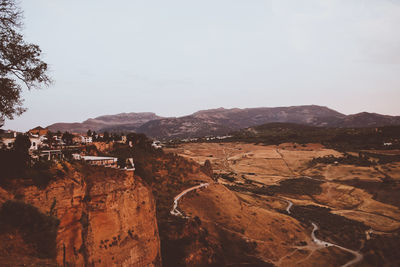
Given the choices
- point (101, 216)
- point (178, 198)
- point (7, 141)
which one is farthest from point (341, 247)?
point (7, 141)

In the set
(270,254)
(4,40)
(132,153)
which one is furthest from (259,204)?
(4,40)

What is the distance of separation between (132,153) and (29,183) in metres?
28.4

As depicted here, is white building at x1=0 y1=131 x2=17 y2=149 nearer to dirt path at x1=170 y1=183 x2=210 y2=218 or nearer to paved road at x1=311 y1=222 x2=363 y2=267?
dirt path at x1=170 y1=183 x2=210 y2=218

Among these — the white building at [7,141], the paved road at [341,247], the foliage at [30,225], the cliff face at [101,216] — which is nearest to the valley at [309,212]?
the paved road at [341,247]

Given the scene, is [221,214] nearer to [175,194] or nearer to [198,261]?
[175,194]

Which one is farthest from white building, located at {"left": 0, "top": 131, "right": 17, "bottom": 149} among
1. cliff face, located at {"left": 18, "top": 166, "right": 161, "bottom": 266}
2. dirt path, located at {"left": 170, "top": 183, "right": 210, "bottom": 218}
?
dirt path, located at {"left": 170, "top": 183, "right": 210, "bottom": 218}

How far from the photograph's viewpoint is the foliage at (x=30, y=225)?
1003 cm

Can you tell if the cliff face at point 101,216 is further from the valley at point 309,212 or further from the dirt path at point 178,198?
the valley at point 309,212

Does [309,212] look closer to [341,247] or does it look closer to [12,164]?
[341,247]

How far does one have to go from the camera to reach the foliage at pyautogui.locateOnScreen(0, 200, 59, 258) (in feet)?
32.9

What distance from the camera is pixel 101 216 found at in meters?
18.8

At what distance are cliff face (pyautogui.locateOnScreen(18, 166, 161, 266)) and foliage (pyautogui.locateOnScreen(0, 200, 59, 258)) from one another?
3673 mm

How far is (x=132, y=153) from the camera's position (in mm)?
→ 43875

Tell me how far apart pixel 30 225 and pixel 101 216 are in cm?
863
